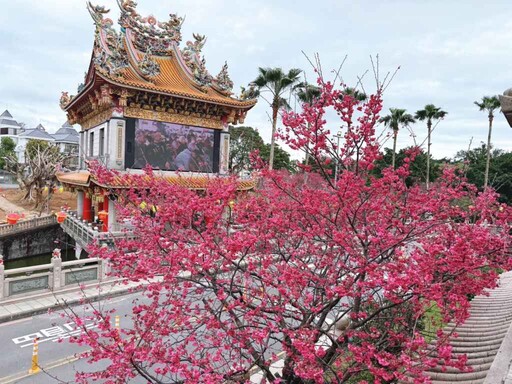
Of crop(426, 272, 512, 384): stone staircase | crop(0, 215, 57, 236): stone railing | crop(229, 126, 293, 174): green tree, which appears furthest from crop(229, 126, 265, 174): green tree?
crop(426, 272, 512, 384): stone staircase

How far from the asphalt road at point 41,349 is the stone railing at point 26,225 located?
15976 mm

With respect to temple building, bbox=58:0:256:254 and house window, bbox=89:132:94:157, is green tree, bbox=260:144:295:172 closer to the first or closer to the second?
temple building, bbox=58:0:256:254

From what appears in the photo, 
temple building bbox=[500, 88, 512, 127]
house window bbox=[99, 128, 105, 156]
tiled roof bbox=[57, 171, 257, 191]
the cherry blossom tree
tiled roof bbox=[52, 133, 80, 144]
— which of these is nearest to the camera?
temple building bbox=[500, 88, 512, 127]

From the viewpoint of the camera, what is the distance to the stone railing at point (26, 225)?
23984 mm

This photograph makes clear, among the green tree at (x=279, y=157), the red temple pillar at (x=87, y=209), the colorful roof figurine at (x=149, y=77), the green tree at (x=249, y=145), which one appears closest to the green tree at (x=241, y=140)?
the green tree at (x=249, y=145)

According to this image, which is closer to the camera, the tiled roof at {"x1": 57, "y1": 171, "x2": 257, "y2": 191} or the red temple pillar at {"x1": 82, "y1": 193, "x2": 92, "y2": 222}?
the tiled roof at {"x1": 57, "y1": 171, "x2": 257, "y2": 191}

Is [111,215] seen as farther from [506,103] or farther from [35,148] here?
[35,148]

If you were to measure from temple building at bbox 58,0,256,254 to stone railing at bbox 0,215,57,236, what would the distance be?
3298 millimetres

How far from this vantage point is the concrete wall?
2398 centimetres

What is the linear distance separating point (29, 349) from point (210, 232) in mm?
7517

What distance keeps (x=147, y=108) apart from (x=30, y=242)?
1375 cm

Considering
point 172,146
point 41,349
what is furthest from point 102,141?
point 41,349

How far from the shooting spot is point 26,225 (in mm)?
25016

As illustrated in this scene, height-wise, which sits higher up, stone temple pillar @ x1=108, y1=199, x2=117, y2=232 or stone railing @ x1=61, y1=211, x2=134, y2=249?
stone temple pillar @ x1=108, y1=199, x2=117, y2=232
